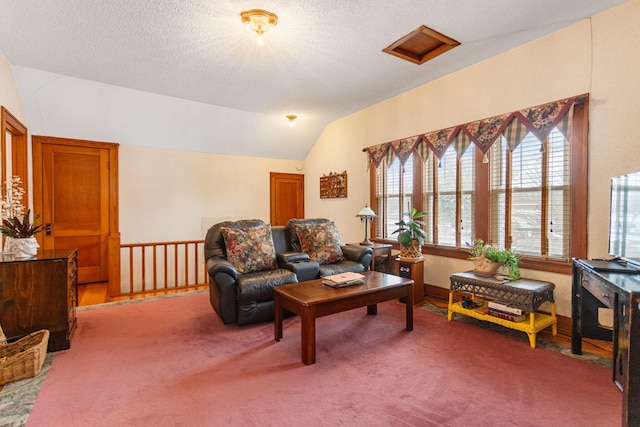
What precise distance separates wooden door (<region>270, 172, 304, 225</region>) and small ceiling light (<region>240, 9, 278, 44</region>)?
379cm

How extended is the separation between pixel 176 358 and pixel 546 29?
424 cm

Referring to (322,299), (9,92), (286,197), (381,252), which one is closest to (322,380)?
(322,299)

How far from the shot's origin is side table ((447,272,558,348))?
2619 millimetres

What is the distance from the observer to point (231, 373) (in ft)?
7.22

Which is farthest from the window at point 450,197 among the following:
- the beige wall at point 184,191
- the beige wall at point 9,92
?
the beige wall at point 9,92

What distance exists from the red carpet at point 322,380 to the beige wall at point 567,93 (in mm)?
1102

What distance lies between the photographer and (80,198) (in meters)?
4.71

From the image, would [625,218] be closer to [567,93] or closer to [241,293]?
[567,93]

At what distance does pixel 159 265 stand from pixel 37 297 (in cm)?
267

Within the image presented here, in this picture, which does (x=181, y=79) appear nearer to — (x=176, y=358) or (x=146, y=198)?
(x=146, y=198)

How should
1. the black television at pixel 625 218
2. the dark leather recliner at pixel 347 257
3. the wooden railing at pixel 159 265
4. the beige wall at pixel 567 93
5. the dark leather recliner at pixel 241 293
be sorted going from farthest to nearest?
the wooden railing at pixel 159 265 < the dark leather recliner at pixel 347 257 < the dark leather recliner at pixel 241 293 < the beige wall at pixel 567 93 < the black television at pixel 625 218

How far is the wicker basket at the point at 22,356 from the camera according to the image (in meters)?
2.08

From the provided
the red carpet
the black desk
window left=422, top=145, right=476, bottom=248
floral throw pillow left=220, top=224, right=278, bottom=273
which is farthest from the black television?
A: floral throw pillow left=220, top=224, right=278, bottom=273

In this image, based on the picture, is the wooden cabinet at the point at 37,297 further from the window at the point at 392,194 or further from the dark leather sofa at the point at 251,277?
the window at the point at 392,194
